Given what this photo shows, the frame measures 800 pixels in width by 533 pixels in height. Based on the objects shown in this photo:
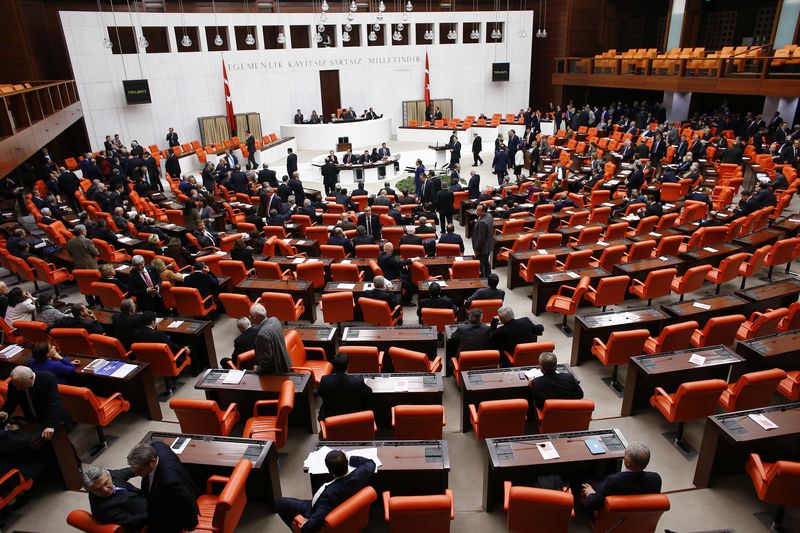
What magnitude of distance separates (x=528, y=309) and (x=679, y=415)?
3691mm

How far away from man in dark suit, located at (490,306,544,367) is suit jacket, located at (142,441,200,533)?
3.82 metres

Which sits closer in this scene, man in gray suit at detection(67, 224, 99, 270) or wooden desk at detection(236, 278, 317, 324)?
wooden desk at detection(236, 278, 317, 324)

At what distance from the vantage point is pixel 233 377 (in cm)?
557

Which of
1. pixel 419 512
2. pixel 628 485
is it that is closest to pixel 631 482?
pixel 628 485

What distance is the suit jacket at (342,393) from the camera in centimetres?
509

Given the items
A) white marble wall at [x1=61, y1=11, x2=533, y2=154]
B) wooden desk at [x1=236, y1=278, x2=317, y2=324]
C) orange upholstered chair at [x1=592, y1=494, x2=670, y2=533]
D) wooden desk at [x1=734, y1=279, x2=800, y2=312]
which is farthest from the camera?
white marble wall at [x1=61, y1=11, x2=533, y2=154]

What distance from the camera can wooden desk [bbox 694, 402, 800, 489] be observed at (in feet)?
14.7

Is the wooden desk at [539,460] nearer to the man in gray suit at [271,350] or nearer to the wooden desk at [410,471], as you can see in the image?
the wooden desk at [410,471]

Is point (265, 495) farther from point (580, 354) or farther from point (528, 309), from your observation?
point (528, 309)

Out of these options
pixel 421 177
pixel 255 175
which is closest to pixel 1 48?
pixel 255 175

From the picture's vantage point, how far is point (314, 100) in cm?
2484

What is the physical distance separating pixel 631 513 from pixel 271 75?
2358 cm

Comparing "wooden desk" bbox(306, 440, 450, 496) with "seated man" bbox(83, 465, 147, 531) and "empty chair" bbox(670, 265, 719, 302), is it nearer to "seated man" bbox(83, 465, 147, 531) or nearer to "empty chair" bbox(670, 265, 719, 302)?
"seated man" bbox(83, 465, 147, 531)

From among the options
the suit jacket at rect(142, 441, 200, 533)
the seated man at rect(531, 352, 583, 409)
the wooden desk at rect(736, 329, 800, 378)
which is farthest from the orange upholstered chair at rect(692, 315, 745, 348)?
the suit jacket at rect(142, 441, 200, 533)
